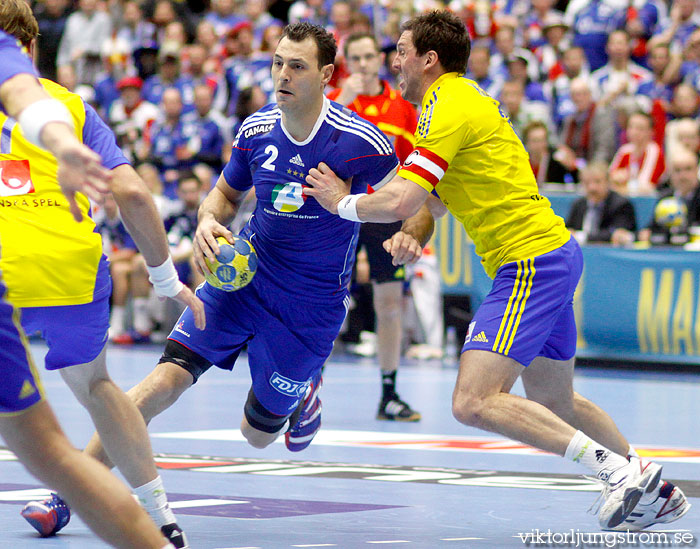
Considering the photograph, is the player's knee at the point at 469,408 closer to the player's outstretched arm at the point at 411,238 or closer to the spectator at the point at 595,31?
the player's outstretched arm at the point at 411,238

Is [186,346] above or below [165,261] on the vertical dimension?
below

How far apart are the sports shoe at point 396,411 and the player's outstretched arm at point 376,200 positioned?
3579 millimetres

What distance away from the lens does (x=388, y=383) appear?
8.81 metres

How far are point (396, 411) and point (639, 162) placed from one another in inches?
251

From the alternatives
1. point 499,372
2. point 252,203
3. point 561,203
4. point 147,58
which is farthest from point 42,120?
Answer: point 147,58

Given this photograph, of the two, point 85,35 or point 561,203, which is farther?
point 85,35

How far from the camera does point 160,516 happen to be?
455 cm

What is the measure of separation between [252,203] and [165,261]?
1023 cm

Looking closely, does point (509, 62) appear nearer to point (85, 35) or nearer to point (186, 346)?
point (85, 35)

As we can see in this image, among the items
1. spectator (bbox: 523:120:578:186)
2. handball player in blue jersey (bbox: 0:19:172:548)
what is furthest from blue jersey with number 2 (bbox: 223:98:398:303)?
spectator (bbox: 523:120:578:186)

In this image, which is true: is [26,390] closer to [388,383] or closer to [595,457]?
Result: [595,457]

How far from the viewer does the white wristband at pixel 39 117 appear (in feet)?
10.4

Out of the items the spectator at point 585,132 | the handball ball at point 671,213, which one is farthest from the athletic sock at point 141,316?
the handball ball at point 671,213

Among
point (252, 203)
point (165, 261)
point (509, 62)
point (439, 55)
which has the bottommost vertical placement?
point (252, 203)
